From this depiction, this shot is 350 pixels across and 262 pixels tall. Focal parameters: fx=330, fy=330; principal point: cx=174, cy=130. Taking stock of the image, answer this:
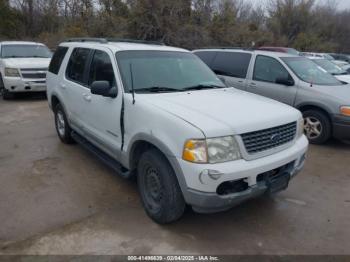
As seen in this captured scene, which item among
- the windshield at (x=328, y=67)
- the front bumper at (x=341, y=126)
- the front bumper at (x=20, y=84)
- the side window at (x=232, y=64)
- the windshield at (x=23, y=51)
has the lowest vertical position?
the front bumper at (x=20, y=84)

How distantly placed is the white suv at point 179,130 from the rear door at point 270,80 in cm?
266

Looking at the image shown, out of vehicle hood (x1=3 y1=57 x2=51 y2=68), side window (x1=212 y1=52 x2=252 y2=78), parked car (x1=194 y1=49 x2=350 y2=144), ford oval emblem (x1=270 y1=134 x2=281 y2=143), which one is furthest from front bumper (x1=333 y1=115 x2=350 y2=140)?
vehicle hood (x1=3 y1=57 x2=51 y2=68)

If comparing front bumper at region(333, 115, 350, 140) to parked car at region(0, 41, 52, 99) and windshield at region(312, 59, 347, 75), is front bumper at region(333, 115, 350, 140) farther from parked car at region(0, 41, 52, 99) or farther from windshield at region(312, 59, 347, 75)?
parked car at region(0, 41, 52, 99)

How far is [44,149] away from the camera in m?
5.75

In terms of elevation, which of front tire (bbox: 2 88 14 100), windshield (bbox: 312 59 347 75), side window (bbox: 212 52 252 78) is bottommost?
front tire (bbox: 2 88 14 100)

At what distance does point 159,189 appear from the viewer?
3.34 m

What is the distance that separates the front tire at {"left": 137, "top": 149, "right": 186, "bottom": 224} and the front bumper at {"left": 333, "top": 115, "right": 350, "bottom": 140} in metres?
4.04

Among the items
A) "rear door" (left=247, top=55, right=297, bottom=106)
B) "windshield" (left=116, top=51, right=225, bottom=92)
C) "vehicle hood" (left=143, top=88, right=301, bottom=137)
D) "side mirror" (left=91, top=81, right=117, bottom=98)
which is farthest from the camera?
"rear door" (left=247, top=55, right=297, bottom=106)

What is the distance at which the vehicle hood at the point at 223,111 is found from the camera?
3000mm

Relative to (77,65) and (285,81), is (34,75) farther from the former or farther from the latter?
(285,81)

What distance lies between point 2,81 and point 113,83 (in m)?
7.51

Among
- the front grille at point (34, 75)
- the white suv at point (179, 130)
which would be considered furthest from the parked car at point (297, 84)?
the front grille at point (34, 75)

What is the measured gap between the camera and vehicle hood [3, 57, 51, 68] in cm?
966

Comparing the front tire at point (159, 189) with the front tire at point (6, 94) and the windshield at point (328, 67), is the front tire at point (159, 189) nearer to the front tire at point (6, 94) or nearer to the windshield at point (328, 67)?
the front tire at point (6, 94)
